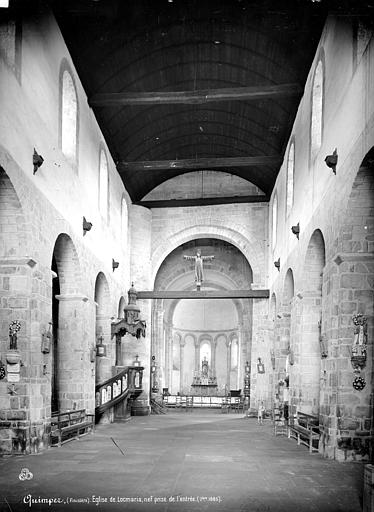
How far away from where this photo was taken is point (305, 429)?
13.1 metres

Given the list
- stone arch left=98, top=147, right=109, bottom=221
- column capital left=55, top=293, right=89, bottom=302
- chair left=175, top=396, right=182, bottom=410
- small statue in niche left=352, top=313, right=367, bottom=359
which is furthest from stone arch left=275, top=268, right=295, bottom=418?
chair left=175, top=396, right=182, bottom=410

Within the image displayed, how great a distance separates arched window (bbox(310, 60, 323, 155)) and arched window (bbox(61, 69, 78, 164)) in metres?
5.96

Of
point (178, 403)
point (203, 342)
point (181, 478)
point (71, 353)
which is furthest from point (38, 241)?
point (203, 342)

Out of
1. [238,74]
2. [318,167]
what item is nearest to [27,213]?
[318,167]

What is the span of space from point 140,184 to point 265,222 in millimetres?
5655

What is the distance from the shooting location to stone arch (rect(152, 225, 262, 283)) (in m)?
26.0

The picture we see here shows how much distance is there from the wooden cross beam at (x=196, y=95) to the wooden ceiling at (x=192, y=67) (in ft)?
0.09

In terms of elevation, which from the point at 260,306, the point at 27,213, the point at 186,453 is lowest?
the point at 186,453

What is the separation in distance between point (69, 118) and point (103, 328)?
7.59 metres

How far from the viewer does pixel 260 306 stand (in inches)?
1007

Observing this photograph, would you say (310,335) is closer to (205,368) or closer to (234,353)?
(205,368)

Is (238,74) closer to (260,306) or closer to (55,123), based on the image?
(55,123)

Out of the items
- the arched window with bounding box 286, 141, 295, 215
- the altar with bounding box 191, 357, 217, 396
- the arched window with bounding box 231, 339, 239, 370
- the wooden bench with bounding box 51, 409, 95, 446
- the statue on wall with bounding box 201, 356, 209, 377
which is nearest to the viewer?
the wooden bench with bounding box 51, 409, 95, 446

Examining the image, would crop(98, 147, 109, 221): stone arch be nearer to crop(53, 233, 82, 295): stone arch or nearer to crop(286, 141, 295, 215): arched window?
crop(53, 233, 82, 295): stone arch
